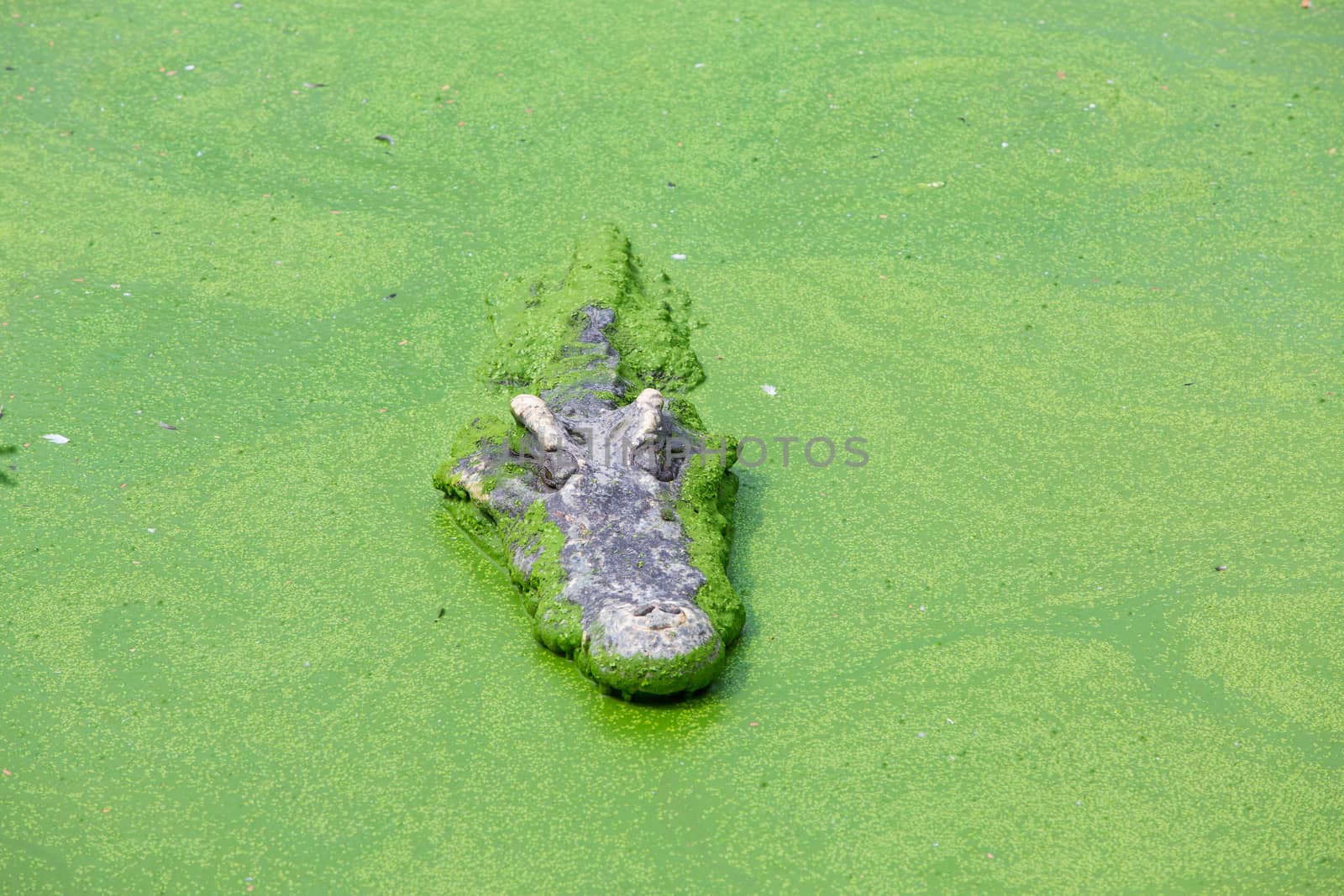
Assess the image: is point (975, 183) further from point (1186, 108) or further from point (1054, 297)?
point (1186, 108)

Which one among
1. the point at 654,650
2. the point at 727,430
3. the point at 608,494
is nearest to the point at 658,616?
the point at 654,650

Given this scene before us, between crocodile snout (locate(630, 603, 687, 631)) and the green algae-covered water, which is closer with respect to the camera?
the green algae-covered water

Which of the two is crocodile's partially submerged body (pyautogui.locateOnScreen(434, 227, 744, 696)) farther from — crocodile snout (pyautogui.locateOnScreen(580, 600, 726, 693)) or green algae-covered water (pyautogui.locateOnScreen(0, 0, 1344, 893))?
green algae-covered water (pyautogui.locateOnScreen(0, 0, 1344, 893))

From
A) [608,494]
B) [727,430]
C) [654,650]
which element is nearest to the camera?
[654,650]

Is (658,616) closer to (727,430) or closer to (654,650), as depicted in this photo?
(654,650)

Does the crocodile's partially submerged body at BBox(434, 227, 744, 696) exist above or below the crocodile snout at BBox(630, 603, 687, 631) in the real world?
below

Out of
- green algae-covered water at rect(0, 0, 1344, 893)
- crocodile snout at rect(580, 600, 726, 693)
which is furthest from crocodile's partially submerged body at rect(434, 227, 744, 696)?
green algae-covered water at rect(0, 0, 1344, 893)
